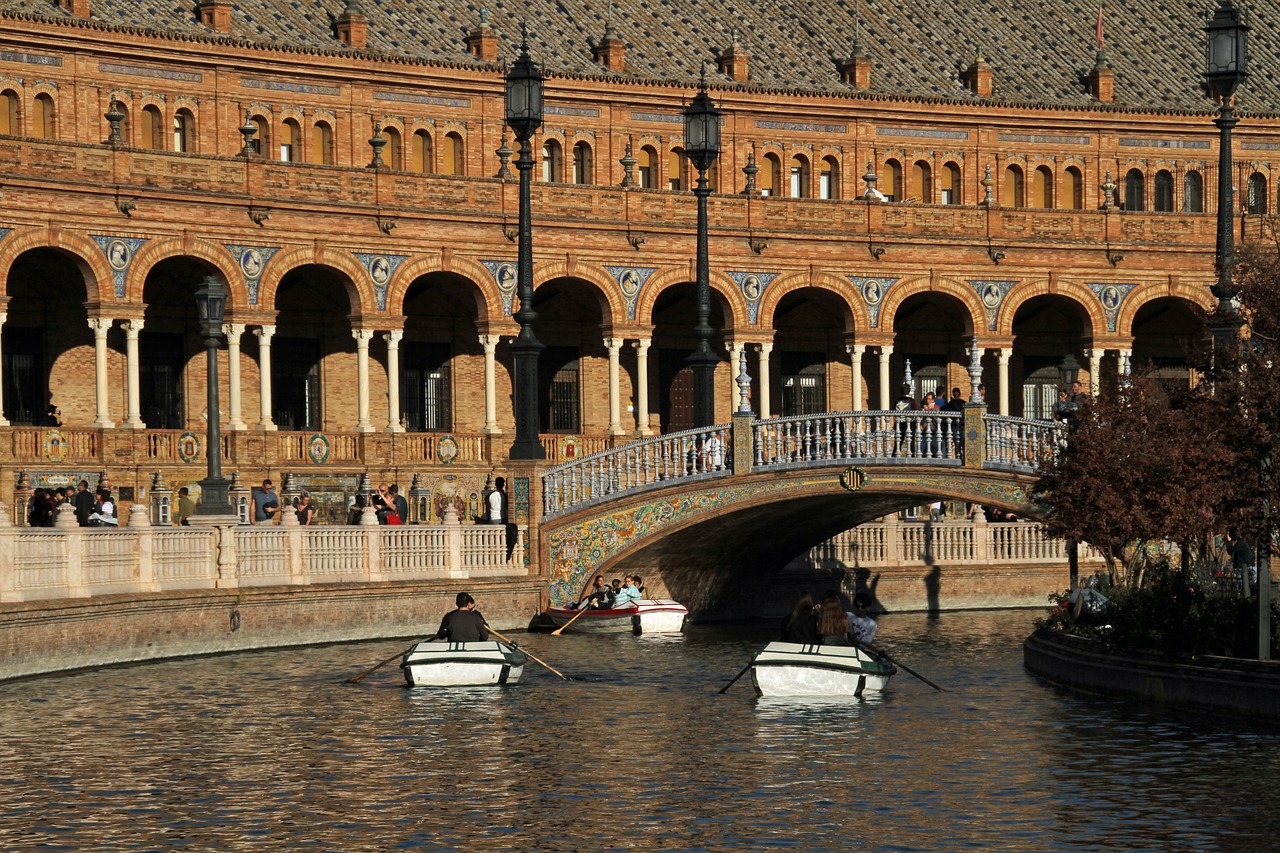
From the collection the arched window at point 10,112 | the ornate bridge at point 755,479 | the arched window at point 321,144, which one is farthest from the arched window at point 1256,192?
the arched window at point 10,112

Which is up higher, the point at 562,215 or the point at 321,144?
the point at 321,144

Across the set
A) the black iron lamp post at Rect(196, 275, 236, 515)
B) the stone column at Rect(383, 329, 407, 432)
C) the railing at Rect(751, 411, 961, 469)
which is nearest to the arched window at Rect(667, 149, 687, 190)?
the stone column at Rect(383, 329, 407, 432)

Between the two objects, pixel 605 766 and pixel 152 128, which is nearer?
pixel 605 766

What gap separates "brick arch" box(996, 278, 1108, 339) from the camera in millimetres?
59969

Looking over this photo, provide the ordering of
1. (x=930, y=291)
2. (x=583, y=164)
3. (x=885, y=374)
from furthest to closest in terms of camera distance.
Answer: (x=930, y=291), (x=583, y=164), (x=885, y=374)

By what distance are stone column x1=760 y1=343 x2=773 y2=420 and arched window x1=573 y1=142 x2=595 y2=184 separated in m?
5.75

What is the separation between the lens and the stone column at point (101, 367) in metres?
47.4

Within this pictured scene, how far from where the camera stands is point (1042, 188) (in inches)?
2549

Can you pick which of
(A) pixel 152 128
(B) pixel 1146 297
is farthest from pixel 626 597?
(B) pixel 1146 297

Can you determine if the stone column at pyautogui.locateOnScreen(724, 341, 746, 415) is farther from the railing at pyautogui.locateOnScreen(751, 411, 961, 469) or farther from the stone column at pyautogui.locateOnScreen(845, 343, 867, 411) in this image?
the railing at pyautogui.locateOnScreen(751, 411, 961, 469)

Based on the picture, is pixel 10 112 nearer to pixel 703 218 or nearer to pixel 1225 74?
pixel 703 218

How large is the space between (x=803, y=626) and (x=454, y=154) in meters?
28.8

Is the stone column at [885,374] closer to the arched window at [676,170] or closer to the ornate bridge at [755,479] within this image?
the arched window at [676,170]

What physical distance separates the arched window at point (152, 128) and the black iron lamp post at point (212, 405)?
1594 centimetres
